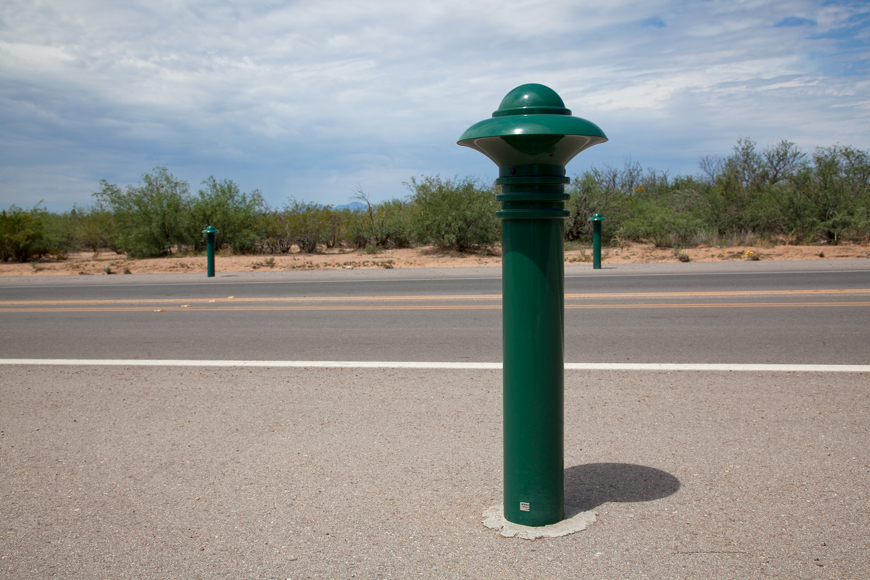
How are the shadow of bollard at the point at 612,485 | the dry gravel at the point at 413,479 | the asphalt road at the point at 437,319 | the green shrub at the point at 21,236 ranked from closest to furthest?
the dry gravel at the point at 413,479 < the shadow of bollard at the point at 612,485 < the asphalt road at the point at 437,319 < the green shrub at the point at 21,236

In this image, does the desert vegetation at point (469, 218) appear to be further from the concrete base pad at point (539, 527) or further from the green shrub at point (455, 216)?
the concrete base pad at point (539, 527)

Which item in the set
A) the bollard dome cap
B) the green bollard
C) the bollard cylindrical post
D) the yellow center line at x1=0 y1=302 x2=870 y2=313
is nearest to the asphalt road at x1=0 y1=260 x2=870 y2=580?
the bollard cylindrical post

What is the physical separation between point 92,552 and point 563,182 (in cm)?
266

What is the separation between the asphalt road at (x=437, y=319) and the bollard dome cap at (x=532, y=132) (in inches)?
160

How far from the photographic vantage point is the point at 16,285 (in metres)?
18.6

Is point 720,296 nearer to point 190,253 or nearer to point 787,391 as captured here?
point 787,391

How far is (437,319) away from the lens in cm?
967

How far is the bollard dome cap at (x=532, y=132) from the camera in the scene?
2783 millimetres

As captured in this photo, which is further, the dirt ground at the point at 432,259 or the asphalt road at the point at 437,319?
the dirt ground at the point at 432,259

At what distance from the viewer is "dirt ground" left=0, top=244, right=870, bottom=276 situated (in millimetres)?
22625

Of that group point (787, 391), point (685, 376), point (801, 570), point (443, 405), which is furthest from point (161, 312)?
point (801, 570)

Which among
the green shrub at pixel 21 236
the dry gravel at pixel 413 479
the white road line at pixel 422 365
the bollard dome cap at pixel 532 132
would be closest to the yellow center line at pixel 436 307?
the white road line at pixel 422 365

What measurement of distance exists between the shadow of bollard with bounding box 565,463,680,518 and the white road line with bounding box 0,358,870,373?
2487mm

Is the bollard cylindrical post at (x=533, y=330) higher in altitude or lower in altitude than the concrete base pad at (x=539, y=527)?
higher
